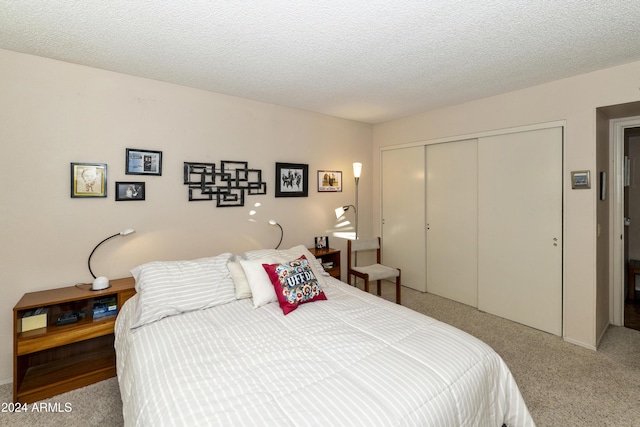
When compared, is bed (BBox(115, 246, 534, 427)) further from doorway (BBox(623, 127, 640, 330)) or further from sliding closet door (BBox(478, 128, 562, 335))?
doorway (BBox(623, 127, 640, 330))

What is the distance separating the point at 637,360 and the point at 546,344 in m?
0.63

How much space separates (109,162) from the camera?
259 centimetres

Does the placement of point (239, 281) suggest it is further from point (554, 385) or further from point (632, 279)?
point (632, 279)

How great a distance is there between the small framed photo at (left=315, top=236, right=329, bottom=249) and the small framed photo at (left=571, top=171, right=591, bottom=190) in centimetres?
267

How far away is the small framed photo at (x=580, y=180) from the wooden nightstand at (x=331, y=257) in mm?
2539

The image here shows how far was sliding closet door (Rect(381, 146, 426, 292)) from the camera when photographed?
4.15 metres

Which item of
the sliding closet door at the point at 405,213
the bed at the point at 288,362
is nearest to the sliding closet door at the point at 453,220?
the sliding closet door at the point at 405,213

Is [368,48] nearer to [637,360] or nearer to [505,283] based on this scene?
[505,283]

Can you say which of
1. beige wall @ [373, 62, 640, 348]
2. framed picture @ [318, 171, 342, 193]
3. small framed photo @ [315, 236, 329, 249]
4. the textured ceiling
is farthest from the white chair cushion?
the textured ceiling

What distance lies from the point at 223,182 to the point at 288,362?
7.31ft

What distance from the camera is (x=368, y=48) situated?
2.18m

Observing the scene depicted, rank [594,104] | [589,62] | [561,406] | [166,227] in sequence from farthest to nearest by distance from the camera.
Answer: [166,227] → [594,104] → [589,62] → [561,406]

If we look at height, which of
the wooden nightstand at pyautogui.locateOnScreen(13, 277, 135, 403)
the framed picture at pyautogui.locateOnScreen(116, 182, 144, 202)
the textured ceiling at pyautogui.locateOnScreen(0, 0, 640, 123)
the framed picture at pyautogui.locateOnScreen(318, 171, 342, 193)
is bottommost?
the wooden nightstand at pyautogui.locateOnScreen(13, 277, 135, 403)

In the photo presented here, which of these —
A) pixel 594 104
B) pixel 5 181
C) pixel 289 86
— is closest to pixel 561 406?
pixel 594 104
